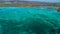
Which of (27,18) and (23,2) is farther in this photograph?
(23,2)

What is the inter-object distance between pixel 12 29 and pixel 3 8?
0.94 feet

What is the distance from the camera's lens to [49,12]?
2.92ft

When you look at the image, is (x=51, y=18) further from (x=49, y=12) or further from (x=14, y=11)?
(x=14, y=11)

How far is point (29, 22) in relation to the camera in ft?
2.46

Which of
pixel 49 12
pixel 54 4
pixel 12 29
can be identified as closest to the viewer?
pixel 12 29

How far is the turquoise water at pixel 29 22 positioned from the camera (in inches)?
28.4

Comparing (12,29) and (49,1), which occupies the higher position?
(49,1)

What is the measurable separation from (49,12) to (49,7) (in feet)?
0.28

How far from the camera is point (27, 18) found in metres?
0.78

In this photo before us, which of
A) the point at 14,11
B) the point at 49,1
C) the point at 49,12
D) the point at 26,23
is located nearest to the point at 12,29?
the point at 26,23

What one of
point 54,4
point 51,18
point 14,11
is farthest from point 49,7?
point 14,11

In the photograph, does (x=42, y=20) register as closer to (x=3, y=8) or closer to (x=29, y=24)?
(x=29, y=24)

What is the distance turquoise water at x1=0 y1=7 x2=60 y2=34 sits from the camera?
2.36ft

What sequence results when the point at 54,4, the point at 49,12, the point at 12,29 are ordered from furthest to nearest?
the point at 54,4
the point at 49,12
the point at 12,29
